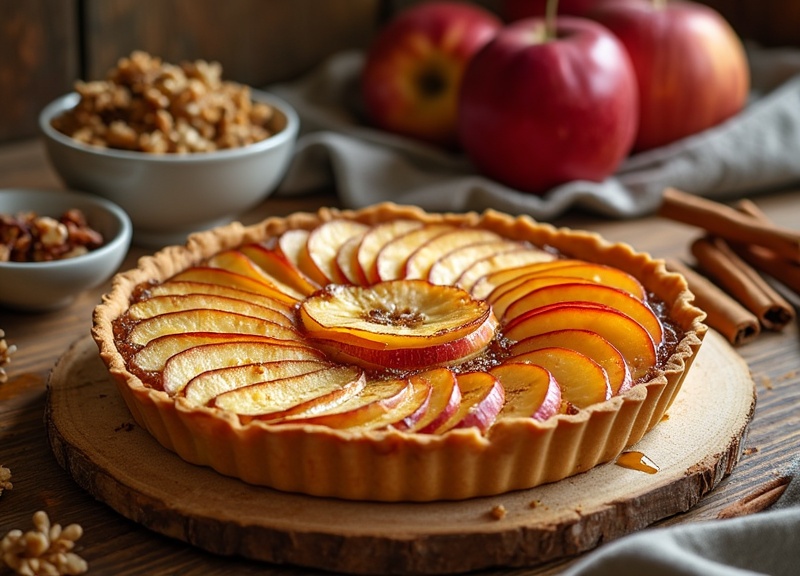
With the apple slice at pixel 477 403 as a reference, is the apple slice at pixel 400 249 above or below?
below

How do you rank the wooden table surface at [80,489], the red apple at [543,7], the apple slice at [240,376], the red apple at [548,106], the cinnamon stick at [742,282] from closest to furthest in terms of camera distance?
the wooden table surface at [80,489]
the apple slice at [240,376]
the cinnamon stick at [742,282]
the red apple at [548,106]
the red apple at [543,7]

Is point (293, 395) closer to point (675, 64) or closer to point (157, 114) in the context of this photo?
point (157, 114)

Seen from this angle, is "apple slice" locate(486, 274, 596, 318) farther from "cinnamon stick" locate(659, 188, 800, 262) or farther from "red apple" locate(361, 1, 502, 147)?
"red apple" locate(361, 1, 502, 147)

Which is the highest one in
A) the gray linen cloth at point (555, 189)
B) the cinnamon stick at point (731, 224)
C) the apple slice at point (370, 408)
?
the apple slice at point (370, 408)

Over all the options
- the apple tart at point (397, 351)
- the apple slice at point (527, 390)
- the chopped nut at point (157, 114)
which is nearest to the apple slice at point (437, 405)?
the apple tart at point (397, 351)

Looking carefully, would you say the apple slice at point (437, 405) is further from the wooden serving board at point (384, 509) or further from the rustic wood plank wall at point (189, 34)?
the rustic wood plank wall at point (189, 34)

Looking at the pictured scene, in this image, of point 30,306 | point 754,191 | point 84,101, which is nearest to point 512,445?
point 30,306

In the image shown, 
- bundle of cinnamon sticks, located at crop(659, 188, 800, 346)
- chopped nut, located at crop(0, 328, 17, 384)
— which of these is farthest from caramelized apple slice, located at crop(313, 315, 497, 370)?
bundle of cinnamon sticks, located at crop(659, 188, 800, 346)

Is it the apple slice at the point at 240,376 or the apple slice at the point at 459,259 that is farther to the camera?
the apple slice at the point at 459,259
